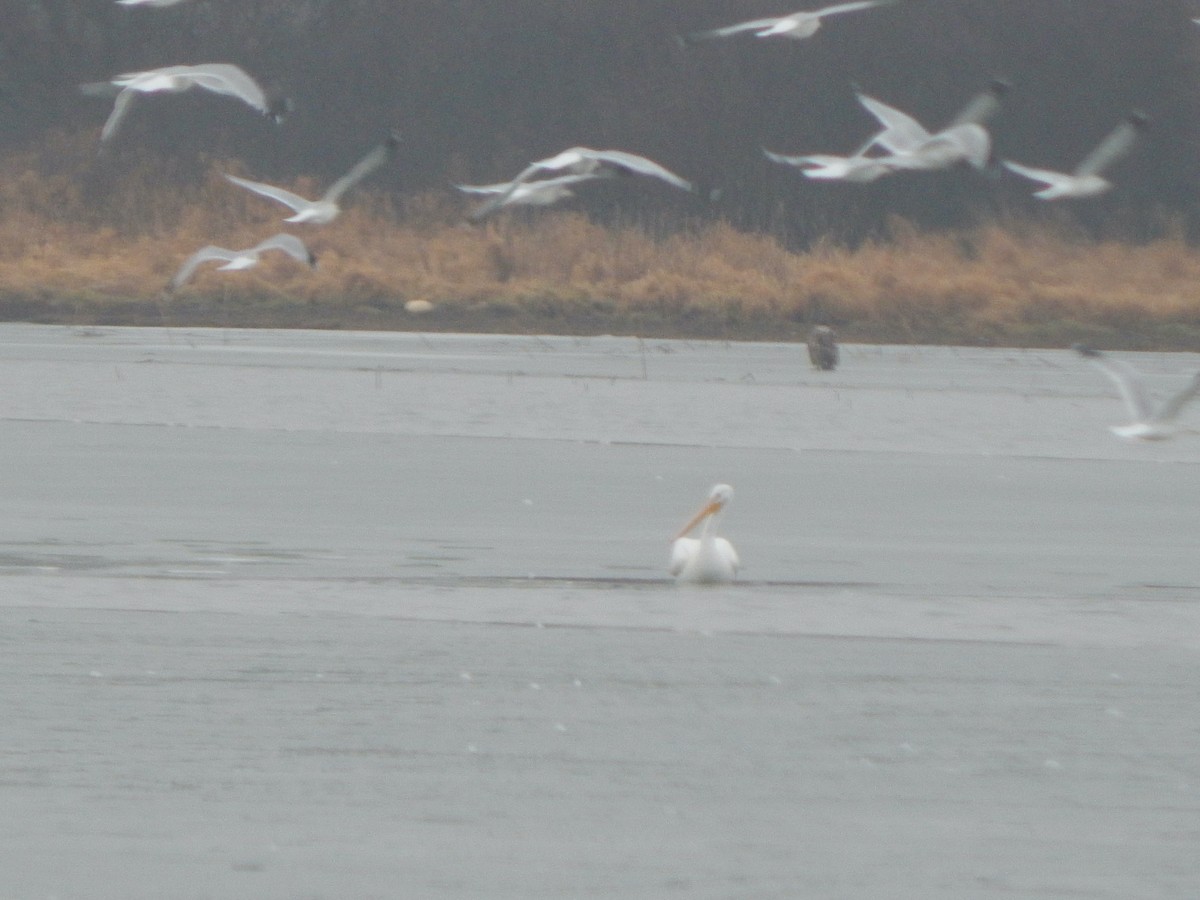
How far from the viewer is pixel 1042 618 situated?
10875 millimetres

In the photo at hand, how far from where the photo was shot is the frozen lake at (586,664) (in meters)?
6.59

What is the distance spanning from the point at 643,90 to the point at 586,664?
3725 cm

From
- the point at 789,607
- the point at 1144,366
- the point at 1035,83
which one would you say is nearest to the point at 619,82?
the point at 1035,83

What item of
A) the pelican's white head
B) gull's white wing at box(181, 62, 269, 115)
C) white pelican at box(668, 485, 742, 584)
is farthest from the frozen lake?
gull's white wing at box(181, 62, 269, 115)

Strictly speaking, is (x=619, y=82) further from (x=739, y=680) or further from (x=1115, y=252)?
(x=739, y=680)


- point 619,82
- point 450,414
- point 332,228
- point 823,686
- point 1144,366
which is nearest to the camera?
point 823,686

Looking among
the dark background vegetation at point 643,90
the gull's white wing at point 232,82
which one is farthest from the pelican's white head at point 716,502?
the dark background vegetation at point 643,90

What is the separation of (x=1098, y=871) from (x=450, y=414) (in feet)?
49.2

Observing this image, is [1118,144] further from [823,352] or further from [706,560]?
[823,352]

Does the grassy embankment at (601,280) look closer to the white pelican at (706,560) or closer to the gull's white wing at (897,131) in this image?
the gull's white wing at (897,131)

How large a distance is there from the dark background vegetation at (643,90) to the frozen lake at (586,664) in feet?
80.7

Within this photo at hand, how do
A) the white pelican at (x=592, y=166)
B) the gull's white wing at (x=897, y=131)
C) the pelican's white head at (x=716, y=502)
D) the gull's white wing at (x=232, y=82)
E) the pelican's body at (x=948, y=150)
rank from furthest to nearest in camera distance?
the white pelican at (x=592, y=166) → the gull's white wing at (x=897, y=131) → the pelican's body at (x=948, y=150) → the gull's white wing at (x=232, y=82) → the pelican's white head at (x=716, y=502)

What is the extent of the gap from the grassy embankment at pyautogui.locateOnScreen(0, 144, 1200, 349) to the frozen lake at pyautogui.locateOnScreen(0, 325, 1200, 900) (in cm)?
1535

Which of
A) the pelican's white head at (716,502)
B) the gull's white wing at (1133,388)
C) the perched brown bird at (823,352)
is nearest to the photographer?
the pelican's white head at (716,502)
